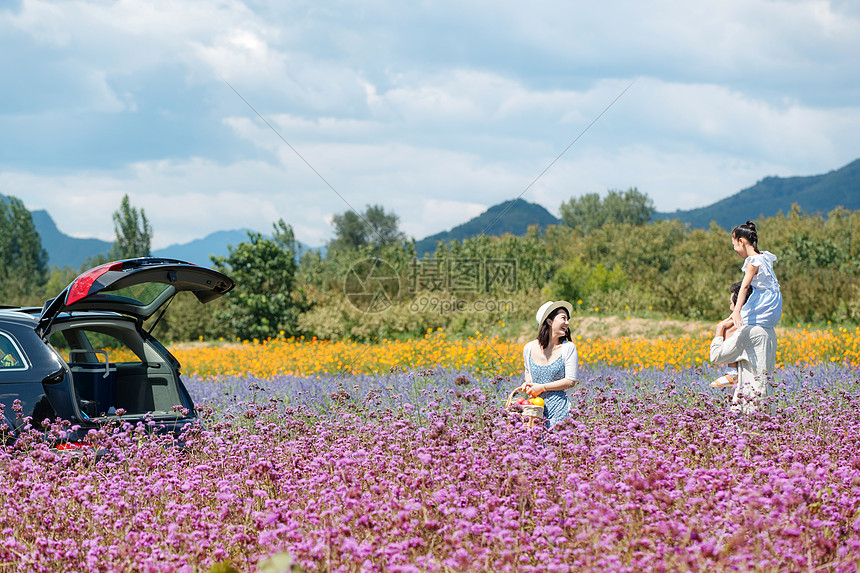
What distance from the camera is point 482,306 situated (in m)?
19.4

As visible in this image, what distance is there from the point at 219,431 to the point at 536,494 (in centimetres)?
257

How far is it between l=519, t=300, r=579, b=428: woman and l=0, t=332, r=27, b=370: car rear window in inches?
142

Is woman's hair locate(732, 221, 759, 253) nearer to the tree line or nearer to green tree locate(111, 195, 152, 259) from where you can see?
the tree line

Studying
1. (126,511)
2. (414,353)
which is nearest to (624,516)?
(126,511)

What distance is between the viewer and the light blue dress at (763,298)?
6094 mm

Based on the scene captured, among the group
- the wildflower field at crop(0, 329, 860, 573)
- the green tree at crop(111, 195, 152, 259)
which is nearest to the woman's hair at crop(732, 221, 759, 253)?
the wildflower field at crop(0, 329, 860, 573)

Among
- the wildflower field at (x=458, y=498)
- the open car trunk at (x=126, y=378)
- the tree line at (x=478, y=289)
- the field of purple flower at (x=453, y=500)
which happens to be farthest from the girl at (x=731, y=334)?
the tree line at (x=478, y=289)

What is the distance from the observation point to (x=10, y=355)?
493 centimetres

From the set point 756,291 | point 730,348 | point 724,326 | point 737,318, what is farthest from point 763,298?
point 730,348

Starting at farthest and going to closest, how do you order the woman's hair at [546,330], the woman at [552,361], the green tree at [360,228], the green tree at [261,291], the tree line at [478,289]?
the green tree at [360,228] → the green tree at [261,291] → the tree line at [478,289] → the woman's hair at [546,330] → the woman at [552,361]

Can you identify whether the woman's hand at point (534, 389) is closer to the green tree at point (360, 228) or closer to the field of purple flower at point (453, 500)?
the field of purple flower at point (453, 500)

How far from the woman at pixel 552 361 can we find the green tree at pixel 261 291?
1471 centimetres

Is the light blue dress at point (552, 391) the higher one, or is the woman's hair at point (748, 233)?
the woman's hair at point (748, 233)

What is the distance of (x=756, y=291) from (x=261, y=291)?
16370 mm
